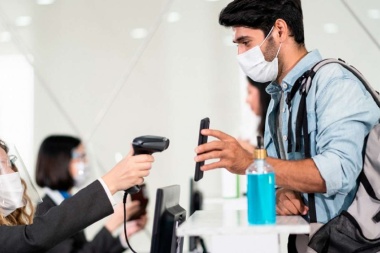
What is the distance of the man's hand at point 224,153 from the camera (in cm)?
139

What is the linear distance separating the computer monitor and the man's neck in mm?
431

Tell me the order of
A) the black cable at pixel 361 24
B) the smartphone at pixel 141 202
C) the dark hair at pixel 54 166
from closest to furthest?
the smartphone at pixel 141 202 → the dark hair at pixel 54 166 → the black cable at pixel 361 24

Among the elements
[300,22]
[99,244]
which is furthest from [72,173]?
[300,22]

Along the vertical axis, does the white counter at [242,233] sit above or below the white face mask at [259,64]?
below

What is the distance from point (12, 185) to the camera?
176 cm

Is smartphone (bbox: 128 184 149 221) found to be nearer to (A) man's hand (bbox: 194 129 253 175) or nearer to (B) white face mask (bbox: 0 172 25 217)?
(B) white face mask (bbox: 0 172 25 217)

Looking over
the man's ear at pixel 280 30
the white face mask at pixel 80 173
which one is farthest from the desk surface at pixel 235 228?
the white face mask at pixel 80 173

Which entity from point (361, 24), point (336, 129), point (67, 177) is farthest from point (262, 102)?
point (336, 129)

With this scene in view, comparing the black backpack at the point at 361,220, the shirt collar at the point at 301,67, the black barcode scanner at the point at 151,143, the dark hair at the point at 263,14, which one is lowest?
the black backpack at the point at 361,220

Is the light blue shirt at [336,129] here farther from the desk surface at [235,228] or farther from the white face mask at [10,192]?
the white face mask at [10,192]

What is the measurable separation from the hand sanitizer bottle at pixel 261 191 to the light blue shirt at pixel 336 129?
134mm

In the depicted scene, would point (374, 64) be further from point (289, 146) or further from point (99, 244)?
point (289, 146)

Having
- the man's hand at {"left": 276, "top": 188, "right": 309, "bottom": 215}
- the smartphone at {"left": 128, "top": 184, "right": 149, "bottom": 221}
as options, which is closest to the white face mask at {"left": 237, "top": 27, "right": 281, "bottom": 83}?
the man's hand at {"left": 276, "top": 188, "right": 309, "bottom": 215}

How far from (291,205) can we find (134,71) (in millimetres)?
2461
